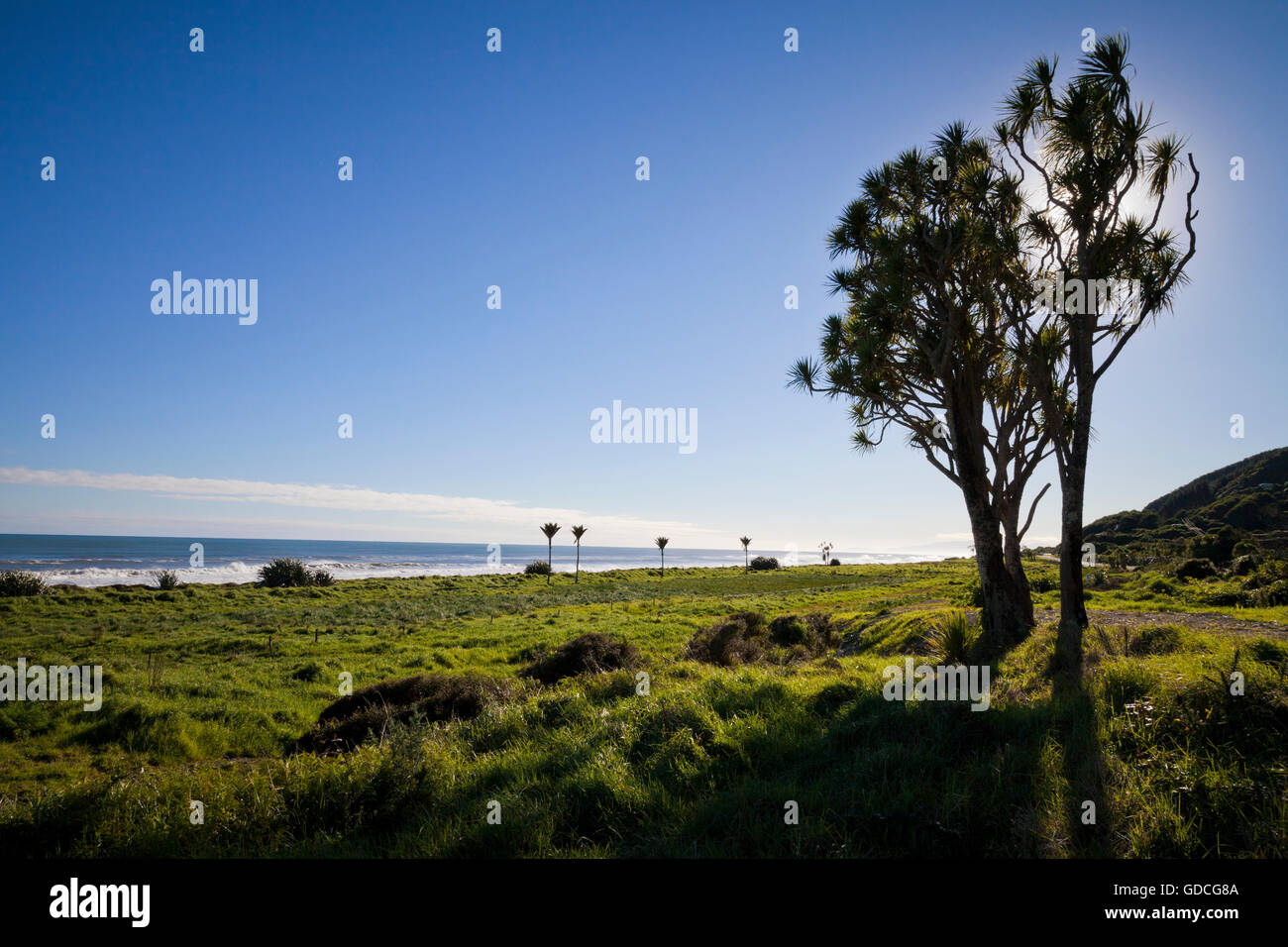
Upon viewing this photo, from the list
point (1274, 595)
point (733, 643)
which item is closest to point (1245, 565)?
point (1274, 595)

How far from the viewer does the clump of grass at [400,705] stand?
984cm

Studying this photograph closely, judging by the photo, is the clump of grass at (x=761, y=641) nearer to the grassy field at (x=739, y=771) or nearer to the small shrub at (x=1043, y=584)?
the grassy field at (x=739, y=771)

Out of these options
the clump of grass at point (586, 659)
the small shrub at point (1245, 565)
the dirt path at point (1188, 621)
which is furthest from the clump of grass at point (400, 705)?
the small shrub at point (1245, 565)

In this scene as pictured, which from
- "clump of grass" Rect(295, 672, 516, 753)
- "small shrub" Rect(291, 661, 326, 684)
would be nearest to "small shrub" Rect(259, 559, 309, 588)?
"small shrub" Rect(291, 661, 326, 684)

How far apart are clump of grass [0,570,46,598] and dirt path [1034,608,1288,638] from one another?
2021 inches

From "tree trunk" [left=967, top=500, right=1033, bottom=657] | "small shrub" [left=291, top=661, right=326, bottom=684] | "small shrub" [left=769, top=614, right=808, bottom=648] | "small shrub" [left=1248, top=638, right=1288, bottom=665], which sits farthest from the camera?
"small shrub" [left=769, top=614, right=808, bottom=648]

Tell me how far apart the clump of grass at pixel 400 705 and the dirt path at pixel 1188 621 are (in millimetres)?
12854

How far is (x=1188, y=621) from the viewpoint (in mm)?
11523

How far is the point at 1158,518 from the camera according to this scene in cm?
5938

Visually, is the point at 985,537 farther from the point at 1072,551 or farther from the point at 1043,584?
the point at 1043,584

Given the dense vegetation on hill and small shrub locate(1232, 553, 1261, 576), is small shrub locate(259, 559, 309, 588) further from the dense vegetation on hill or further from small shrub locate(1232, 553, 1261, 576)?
small shrub locate(1232, 553, 1261, 576)

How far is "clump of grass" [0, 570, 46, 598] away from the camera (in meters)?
32.2
